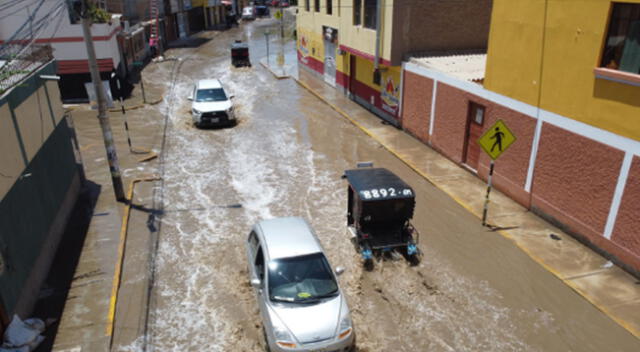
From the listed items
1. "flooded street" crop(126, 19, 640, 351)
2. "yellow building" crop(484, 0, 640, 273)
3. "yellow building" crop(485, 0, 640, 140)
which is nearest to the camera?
"flooded street" crop(126, 19, 640, 351)

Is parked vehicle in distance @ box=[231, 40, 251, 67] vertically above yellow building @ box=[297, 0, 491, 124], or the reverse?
yellow building @ box=[297, 0, 491, 124]

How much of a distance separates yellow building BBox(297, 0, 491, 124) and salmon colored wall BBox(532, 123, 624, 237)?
380 inches

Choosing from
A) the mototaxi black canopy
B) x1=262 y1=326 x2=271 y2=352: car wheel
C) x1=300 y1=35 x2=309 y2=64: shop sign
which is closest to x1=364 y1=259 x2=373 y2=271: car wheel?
A: the mototaxi black canopy

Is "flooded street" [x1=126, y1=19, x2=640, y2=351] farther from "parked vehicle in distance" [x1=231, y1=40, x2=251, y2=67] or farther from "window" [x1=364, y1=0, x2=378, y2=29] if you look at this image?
"parked vehicle in distance" [x1=231, y1=40, x2=251, y2=67]

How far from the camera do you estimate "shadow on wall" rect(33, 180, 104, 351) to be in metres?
9.38

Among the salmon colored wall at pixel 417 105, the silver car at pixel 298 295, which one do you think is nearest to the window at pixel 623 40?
the silver car at pixel 298 295

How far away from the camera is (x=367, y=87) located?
25312mm

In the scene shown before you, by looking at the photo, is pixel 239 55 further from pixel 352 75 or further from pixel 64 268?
pixel 64 268

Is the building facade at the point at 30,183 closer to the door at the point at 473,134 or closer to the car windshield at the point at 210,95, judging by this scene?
the car windshield at the point at 210,95

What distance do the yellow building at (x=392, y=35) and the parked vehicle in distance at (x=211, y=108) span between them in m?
7.37

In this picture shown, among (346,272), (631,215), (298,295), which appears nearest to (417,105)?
(631,215)

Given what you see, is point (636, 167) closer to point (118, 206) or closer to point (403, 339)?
point (403, 339)

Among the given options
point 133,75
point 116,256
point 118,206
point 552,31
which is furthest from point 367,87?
point 133,75

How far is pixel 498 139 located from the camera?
12.1m
